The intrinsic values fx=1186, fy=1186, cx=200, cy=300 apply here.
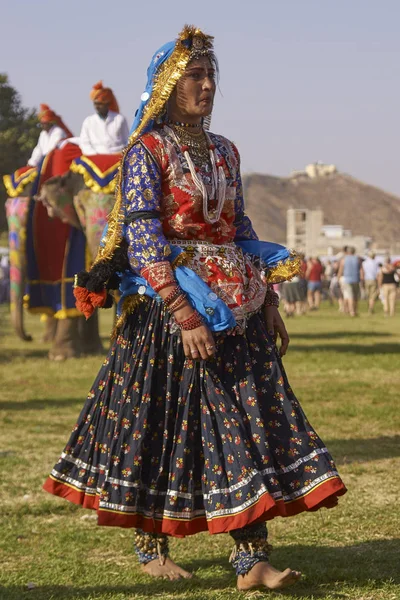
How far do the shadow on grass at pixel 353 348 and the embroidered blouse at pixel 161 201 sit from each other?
12.7 metres

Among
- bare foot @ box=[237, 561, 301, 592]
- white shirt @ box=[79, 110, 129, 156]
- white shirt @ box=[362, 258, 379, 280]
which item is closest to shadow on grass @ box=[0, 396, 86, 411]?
white shirt @ box=[79, 110, 129, 156]

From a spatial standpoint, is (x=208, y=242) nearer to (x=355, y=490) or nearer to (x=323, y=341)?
(x=355, y=490)

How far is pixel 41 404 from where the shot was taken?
11.7 metres

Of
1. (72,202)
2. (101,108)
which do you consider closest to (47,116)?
(72,202)

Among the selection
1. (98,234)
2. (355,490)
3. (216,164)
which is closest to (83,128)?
(98,234)

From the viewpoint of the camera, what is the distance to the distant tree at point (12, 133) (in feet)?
96.5

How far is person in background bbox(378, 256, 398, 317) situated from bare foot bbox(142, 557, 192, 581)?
2368 cm

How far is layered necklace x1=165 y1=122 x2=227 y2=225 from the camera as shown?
192 inches

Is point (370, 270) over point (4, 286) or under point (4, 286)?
over

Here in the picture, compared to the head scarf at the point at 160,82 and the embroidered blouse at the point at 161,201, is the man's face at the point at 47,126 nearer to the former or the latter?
the head scarf at the point at 160,82

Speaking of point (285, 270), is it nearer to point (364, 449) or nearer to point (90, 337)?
point (364, 449)

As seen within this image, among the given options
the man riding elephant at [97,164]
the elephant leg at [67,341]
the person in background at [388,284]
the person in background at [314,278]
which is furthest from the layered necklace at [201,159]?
the person in background at [314,278]

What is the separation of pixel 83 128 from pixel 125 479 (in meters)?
10.5

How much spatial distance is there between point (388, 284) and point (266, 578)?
24.8 meters
